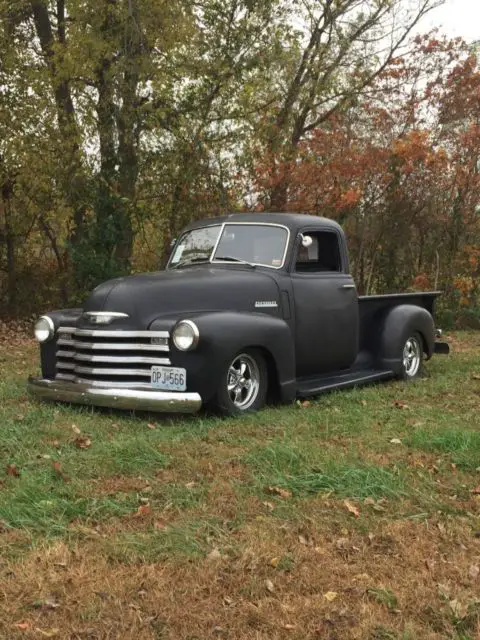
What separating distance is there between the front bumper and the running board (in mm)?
1514

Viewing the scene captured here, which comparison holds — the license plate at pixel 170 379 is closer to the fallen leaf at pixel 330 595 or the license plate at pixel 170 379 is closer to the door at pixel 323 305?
the door at pixel 323 305

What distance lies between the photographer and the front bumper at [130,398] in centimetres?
569

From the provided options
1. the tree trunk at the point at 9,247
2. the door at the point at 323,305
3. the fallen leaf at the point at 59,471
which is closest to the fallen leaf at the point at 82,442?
the fallen leaf at the point at 59,471

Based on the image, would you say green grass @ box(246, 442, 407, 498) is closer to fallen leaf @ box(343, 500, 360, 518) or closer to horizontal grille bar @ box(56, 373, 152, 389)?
fallen leaf @ box(343, 500, 360, 518)

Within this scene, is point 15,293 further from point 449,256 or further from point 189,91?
point 449,256

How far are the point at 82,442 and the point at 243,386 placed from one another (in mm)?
1700

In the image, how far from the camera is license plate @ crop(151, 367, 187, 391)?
228 inches

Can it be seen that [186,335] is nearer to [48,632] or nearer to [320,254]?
[320,254]

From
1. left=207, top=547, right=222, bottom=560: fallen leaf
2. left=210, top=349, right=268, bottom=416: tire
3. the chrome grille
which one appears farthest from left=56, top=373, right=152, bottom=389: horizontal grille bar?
left=207, top=547, right=222, bottom=560: fallen leaf

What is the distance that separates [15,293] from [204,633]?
15.6 metres

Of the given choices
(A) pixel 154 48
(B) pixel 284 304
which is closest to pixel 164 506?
(B) pixel 284 304

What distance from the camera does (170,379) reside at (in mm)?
5812

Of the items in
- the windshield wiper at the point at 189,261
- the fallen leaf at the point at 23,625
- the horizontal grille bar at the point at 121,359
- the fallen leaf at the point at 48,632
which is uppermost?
the windshield wiper at the point at 189,261

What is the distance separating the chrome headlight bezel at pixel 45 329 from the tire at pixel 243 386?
187 cm
